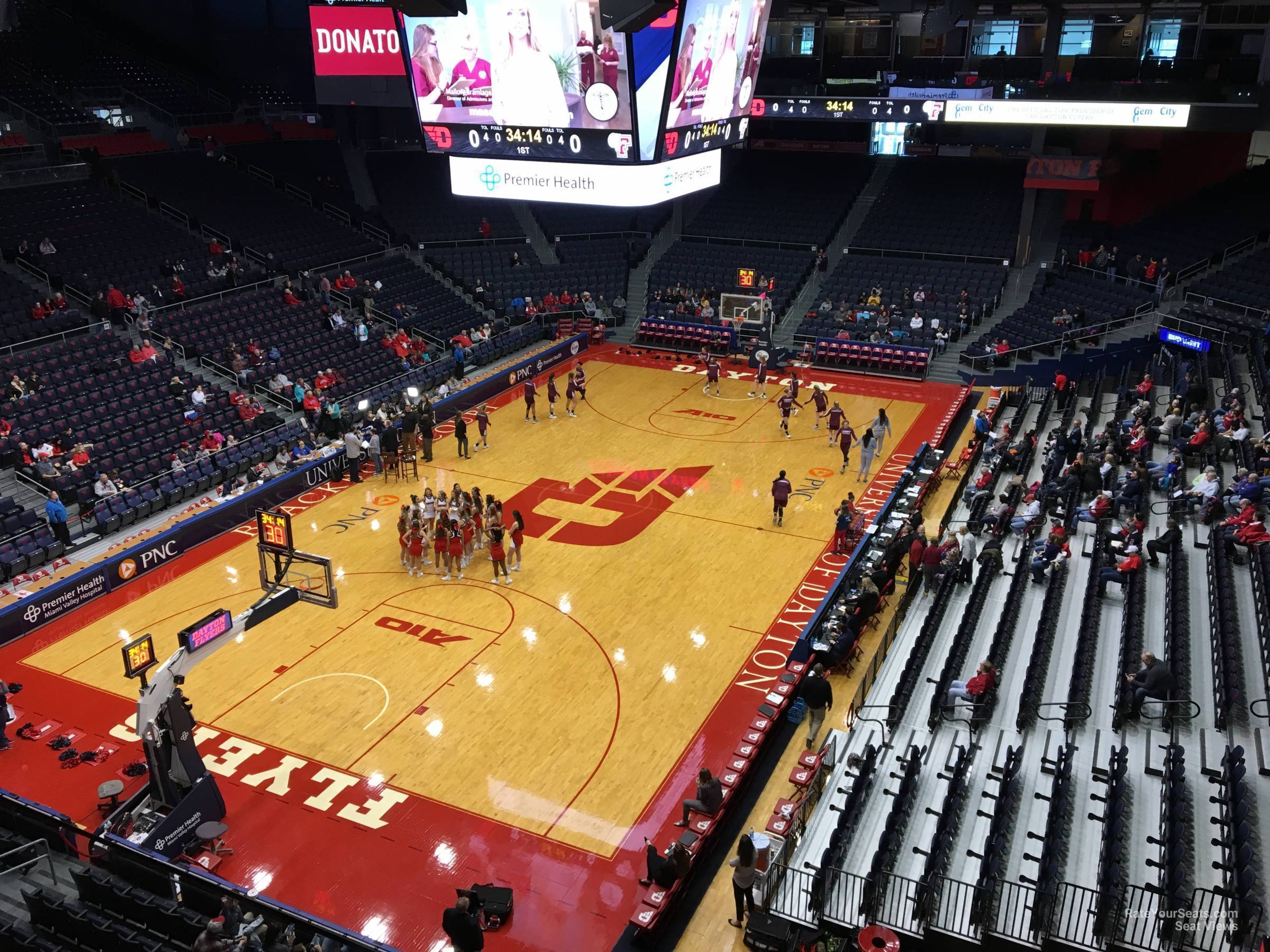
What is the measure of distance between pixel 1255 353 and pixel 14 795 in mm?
27366

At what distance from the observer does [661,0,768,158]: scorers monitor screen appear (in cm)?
1864

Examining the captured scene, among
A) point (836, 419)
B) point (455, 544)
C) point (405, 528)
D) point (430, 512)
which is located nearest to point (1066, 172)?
point (836, 419)

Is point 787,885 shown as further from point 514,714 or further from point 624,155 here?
point 624,155

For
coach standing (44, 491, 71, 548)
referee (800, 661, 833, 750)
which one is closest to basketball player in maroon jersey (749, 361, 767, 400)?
referee (800, 661, 833, 750)

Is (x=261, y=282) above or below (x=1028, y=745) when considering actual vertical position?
above

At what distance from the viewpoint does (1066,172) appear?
33969 mm

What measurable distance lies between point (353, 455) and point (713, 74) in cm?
1173

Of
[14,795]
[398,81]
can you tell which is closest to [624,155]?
[14,795]

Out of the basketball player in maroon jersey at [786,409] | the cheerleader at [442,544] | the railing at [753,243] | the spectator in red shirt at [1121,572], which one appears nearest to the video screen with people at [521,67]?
the cheerleader at [442,544]

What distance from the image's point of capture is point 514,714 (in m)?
15.2

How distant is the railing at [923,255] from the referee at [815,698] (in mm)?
26025

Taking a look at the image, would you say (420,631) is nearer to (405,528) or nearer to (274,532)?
(405,528)

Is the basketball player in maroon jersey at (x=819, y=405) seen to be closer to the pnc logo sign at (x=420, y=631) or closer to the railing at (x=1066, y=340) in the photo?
the railing at (x=1066, y=340)

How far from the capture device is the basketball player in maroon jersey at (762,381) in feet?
98.6
